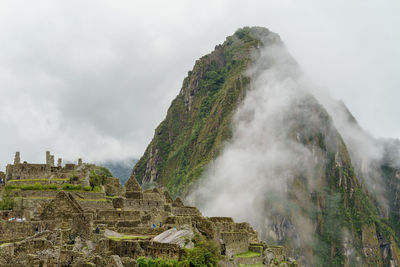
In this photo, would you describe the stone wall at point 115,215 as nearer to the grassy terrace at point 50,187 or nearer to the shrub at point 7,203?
the shrub at point 7,203

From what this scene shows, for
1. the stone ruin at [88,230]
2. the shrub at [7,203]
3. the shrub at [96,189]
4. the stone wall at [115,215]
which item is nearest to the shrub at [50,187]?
the stone ruin at [88,230]

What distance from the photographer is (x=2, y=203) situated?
37875 millimetres

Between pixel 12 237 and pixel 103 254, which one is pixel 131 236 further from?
pixel 12 237

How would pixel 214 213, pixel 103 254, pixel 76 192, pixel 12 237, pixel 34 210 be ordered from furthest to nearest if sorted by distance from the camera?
pixel 214 213
pixel 76 192
pixel 34 210
pixel 12 237
pixel 103 254

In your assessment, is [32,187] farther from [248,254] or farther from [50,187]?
[248,254]

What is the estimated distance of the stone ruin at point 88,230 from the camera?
78.5 feet

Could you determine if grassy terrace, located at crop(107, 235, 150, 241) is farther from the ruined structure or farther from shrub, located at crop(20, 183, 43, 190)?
Result: the ruined structure

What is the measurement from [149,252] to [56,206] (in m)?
9.54

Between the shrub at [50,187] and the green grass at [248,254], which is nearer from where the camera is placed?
the green grass at [248,254]

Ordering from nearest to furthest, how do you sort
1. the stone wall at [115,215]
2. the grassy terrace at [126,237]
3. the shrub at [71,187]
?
the grassy terrace at [126,237]
the stone wall at [115,215]
the shrub at [71,187]

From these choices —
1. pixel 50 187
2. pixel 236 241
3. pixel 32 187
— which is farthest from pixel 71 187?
pixel 236 241

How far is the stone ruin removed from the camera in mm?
23938

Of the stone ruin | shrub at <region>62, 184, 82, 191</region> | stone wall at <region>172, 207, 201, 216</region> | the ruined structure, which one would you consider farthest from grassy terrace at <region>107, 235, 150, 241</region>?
the ruined structure

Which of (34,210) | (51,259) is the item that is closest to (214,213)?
(34,210)
